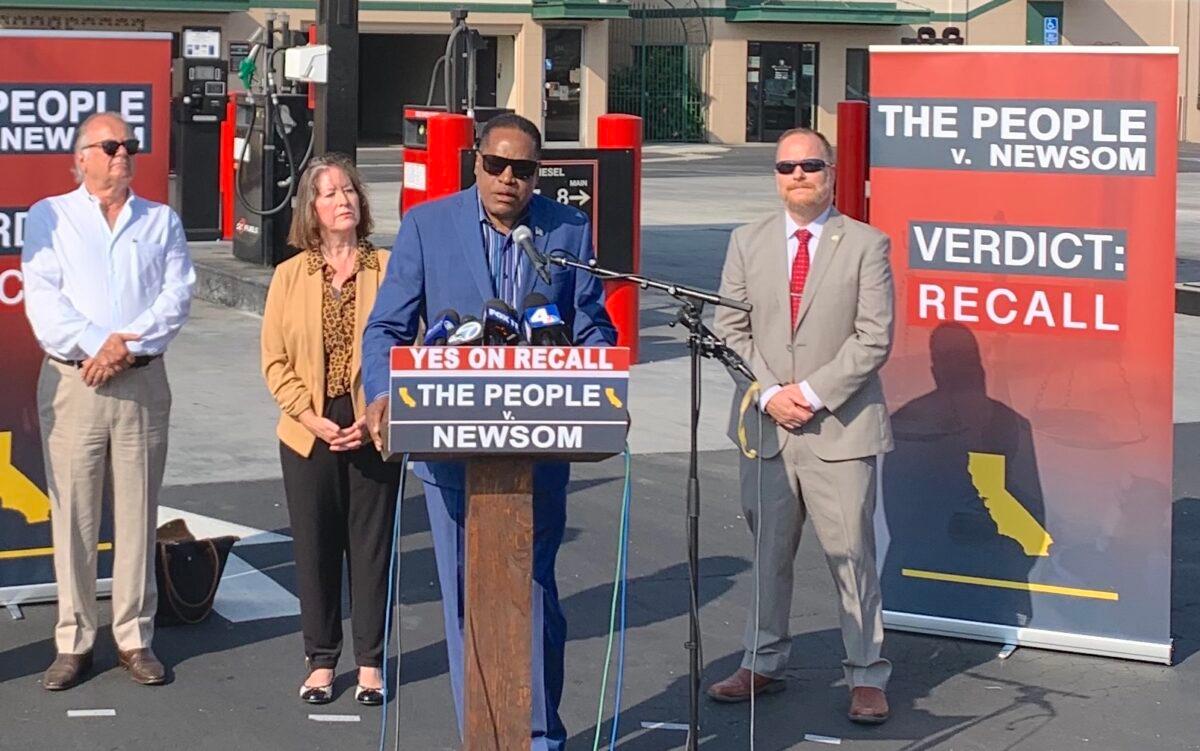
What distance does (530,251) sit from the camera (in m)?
4.44

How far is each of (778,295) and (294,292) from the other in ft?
5.27

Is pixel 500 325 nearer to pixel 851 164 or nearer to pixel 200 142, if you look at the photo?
pixel 851 164

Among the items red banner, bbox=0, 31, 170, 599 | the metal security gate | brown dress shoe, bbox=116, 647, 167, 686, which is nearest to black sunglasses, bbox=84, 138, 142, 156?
red banner, bbox=0, 31, 170, 599

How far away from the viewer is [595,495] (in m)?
8.95

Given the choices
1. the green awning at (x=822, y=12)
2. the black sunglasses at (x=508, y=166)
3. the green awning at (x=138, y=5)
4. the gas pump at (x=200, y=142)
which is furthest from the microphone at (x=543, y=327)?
the green awning at (x=822, y=12)

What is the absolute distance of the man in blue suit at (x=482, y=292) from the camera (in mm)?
4832

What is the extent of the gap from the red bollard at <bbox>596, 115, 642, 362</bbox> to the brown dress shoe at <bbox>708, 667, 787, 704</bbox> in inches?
249

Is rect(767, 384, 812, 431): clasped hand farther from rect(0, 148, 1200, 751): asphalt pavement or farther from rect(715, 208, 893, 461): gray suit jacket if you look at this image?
rect(0, 148, 1200, 751): asphalt pavement

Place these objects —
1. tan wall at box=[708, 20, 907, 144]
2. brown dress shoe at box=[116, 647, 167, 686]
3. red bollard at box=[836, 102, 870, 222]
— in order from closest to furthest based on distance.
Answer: brown dress shoe at box=[116, 647, 167, 686], red bollard at box=[836, 102, 870, 222], tan wall at box=[708, 20, 907, 144]

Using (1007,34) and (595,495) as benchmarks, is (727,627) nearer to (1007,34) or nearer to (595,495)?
(595,495)

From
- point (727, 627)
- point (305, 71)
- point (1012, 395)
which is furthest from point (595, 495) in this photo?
point (305, 71)

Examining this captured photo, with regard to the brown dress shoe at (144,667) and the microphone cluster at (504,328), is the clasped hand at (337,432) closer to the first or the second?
the brown dress shoe at (144,667)

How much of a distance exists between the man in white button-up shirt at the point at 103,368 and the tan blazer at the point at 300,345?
32 cm

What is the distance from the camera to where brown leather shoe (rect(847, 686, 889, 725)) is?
5.87 m
